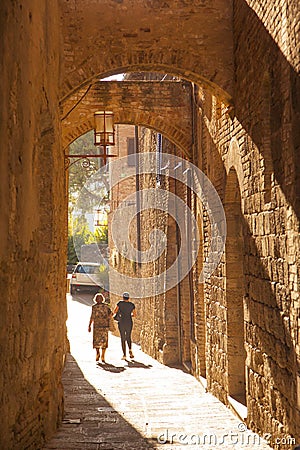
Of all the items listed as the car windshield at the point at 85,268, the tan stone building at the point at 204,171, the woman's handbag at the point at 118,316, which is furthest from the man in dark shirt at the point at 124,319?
the car windshield at the point at 85,268

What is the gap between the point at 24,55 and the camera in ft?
15.5

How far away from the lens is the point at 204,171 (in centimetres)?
871

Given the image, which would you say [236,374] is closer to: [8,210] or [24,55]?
[8,210]

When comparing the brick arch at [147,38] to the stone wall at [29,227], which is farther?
the brick arch at [147,38]

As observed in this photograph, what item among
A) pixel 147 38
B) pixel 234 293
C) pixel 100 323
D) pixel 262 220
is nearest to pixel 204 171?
pixel 234 293

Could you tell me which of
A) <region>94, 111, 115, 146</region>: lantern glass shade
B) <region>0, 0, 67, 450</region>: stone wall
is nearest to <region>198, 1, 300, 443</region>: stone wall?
<region>94, 111, 115, 146</region>: lantern glass shade

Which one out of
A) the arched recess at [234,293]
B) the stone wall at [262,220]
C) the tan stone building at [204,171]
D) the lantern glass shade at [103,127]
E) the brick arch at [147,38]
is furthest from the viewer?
the lantern glass shade at [103,127]

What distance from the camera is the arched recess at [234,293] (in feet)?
23.4

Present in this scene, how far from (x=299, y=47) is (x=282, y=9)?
0.64m

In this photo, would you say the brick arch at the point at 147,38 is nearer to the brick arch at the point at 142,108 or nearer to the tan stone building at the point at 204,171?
the tan stone building at the point at 204,171

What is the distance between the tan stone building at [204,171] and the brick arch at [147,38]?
0.01 metres

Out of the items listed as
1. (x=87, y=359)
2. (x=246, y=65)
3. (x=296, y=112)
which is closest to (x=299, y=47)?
(x=296, y=112)

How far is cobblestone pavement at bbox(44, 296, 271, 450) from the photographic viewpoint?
5.66m

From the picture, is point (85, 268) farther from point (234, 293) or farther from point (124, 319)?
point (234, 293)
